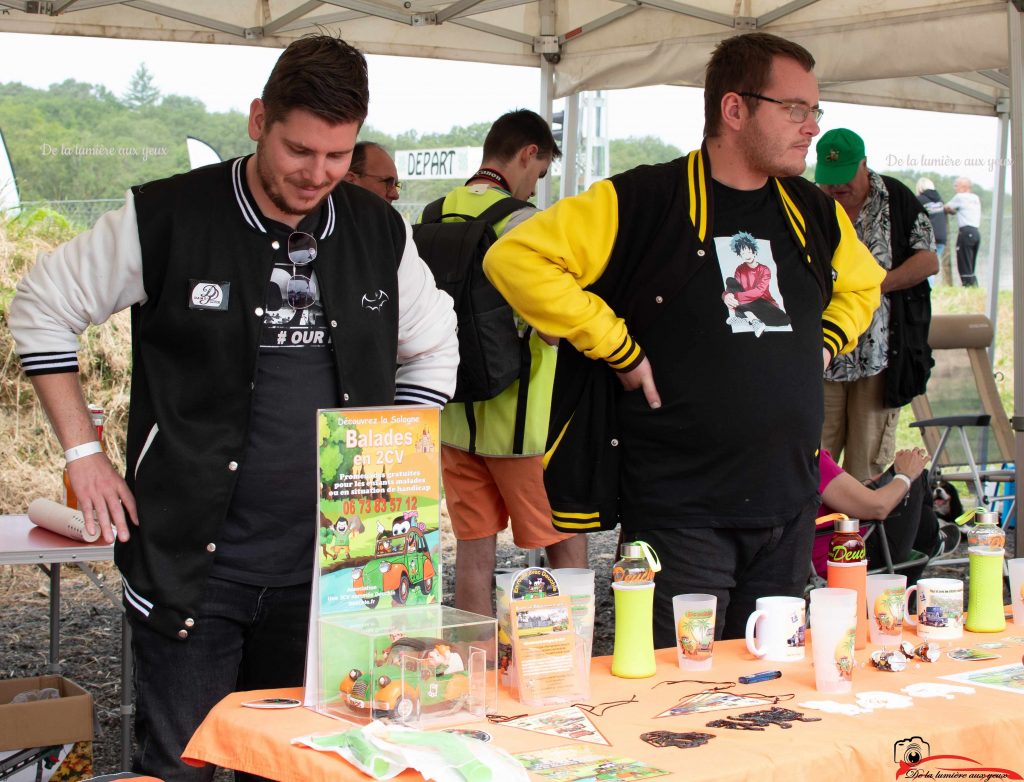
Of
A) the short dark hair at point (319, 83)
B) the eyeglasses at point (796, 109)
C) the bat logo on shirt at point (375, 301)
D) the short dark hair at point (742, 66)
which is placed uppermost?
the short dark hair at point (742, 66)

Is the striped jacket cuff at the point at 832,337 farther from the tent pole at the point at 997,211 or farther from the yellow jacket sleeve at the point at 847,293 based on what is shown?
the tent pole at the point at 997,211

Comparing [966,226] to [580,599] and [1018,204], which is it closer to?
[1018,204]

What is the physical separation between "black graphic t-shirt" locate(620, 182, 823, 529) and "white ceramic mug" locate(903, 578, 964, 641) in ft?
1.03

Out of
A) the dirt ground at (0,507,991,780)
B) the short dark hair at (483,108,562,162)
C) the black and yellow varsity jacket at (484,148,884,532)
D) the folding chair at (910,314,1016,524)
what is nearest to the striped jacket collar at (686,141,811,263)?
the black and yellow varsity jacket at (484,148,884,532)

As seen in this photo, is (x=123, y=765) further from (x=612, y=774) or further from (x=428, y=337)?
(x=612, y=774)

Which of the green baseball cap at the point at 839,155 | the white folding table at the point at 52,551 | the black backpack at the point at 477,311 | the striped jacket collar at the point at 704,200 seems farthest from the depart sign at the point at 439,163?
the striped jacket collar at the point at 704,200

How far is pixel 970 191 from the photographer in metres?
8.98

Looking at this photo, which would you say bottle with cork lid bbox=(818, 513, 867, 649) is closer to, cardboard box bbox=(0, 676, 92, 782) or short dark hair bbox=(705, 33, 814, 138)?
short dark hair bbox=(705, 33, 814, 138)

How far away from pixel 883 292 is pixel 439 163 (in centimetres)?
338

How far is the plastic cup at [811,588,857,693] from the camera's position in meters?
1.71

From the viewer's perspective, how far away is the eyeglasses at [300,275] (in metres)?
1.92

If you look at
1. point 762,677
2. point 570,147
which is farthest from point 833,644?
point 570,147

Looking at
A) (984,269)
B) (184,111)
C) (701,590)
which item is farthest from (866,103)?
(701,590)

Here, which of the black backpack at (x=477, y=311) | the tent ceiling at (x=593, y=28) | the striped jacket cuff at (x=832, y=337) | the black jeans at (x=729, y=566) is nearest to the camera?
the black jeans at (x=729, y=566)
